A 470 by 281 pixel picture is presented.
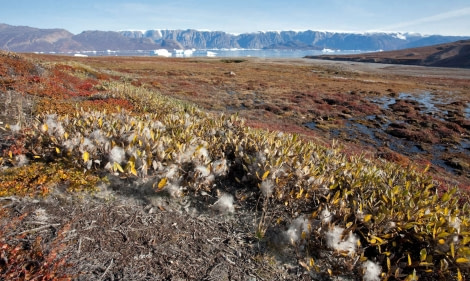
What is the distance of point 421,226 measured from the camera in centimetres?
382

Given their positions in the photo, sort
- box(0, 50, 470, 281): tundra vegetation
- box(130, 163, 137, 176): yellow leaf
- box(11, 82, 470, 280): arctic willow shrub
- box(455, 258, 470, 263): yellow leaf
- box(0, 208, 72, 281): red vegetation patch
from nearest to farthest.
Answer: box(0, 208, 72, 281): red vegetation patch < box(455, 258, 470, 263): yellow leaf < box(0, 50, 470, 281): tundra vegetation < box(11, 82, 470, 280): arctic willow shrub < box(130, 163, 137, 176): yellow leaf

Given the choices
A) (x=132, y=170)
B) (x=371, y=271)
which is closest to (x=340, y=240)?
(x=371, y=271)

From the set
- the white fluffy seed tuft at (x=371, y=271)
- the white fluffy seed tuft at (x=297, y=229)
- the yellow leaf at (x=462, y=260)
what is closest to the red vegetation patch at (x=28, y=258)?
the white fluffy seed tuft at (x=297, y=229)

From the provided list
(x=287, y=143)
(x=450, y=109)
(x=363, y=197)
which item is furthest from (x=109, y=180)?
(x=450, y=109)

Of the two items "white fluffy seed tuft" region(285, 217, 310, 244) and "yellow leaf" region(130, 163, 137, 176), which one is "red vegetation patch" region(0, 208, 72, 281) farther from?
"white fluffy seed tuft" region(285, 217, 310, 244)

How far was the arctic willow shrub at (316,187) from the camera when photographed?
3.57 metres

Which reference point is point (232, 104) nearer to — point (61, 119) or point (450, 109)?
point (61, 119)

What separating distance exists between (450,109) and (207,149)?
35918 millimetres

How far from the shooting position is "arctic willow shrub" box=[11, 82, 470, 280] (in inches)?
140

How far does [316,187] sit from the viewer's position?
4.78 m

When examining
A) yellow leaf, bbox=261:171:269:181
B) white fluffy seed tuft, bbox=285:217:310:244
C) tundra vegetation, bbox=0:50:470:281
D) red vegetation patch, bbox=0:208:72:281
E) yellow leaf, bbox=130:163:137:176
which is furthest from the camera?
yellow leaf, bbox=261:171:269:181

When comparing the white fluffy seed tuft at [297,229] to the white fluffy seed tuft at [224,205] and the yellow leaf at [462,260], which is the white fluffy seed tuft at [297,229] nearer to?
the white fluffy seed tuft at [224,205]

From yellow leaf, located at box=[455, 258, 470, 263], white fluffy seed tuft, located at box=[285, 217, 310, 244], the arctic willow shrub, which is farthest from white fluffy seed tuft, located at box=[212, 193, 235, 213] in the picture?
yellow leaf, located at box=[455, 258, 470, 263]

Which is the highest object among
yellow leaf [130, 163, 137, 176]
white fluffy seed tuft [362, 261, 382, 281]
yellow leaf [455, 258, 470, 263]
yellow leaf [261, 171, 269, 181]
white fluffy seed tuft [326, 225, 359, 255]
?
yellow leaf [130, 163, 137, 176]
